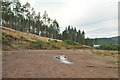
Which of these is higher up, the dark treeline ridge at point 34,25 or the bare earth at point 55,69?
the dark treeline ridge at point 34,25

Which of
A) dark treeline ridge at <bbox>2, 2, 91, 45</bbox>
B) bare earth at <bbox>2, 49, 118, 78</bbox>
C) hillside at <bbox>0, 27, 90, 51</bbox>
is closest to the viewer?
bare earth at <bbox>2, 49, 118, 78</bbox>

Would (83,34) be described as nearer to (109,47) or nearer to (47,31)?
(47,31)

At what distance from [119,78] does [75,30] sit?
72.9 metres

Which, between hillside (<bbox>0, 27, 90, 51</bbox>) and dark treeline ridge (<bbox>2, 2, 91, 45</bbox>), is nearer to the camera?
hillside (<bbox>0, 27, 90, 51</bbox>)

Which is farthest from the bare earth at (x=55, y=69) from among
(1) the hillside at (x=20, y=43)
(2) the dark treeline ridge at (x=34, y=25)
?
(2) the dark treeline ridge at (x=34, y=25)

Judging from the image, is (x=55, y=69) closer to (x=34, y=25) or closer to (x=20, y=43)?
(x=20, y=43)

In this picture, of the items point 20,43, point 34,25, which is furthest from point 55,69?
point 34,25

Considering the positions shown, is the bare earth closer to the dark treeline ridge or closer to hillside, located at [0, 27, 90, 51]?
hillside, located at [0, 27, 90, 51]

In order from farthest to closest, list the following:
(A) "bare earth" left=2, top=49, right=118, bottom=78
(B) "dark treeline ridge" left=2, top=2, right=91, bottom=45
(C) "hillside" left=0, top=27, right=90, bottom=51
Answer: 1. (B) "dark treeline ridge" left=2, top=2, right=91, bottom=45
2. (C) "hillside" left=0, top=27, right=90, bottom=51
3. (A) "bare earth" left=2, top=49, right=118, bottom=78

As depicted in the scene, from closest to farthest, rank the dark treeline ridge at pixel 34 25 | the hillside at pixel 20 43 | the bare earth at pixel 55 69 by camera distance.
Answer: the bare earth at pixel 55 69 < the hillside at pixel 20 43 < the dark treeline ridge at pixel 34 25

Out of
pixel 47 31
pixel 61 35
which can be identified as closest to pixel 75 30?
pixel 61 35

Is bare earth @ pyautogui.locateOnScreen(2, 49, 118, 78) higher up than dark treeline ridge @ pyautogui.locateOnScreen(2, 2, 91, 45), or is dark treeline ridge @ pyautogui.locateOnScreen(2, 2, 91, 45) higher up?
dark treeline ridge @ pyautogui.locateOnScreen(2, 2, 91, 45)

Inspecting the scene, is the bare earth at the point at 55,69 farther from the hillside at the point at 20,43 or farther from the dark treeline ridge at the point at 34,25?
the dark treeline ridge at the point at 34,25

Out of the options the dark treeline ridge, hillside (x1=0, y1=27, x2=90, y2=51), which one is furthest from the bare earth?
the dark treeline ridge
